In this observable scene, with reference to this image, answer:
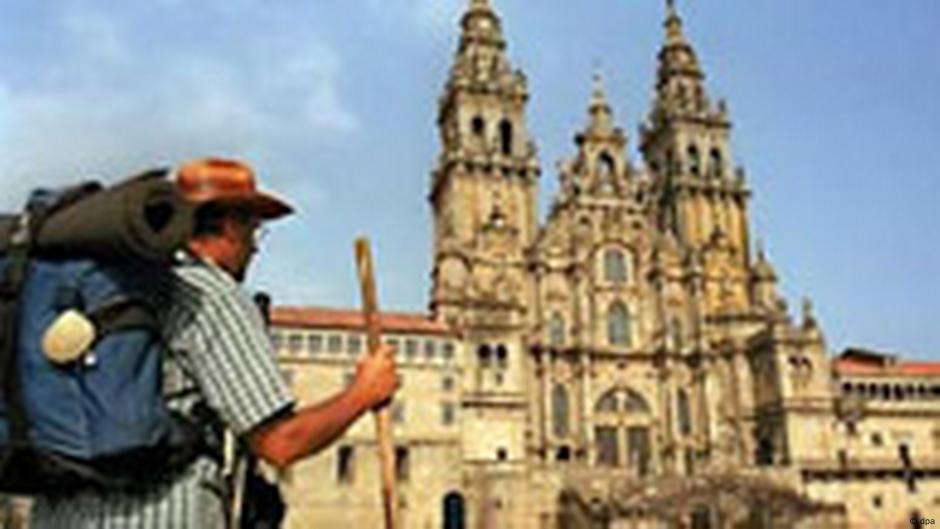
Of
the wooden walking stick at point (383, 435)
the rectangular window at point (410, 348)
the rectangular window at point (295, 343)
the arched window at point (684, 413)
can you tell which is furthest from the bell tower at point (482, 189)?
the wooden walking stick at point (383, 435)

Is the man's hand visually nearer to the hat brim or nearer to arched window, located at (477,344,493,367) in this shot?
the hat brim

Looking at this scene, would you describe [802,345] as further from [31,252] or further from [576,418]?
[31,252]

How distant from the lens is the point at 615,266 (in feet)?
190

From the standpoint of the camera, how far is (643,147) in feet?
222

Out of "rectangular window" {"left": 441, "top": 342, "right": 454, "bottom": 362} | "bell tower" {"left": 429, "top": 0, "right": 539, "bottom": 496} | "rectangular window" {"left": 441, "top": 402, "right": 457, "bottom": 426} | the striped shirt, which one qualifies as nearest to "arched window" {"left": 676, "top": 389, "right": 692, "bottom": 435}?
"bell tower" {"left": 429, "top": 0, "right": 539, "bottom": 496}

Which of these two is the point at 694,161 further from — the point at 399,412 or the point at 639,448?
the point at 399,412

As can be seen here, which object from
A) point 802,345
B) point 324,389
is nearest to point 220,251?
point 324,389

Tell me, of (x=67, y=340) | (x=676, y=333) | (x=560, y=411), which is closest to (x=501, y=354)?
(x=560, y=411)

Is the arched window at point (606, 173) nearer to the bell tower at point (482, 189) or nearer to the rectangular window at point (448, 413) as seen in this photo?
the bell tower at point (482, 189)

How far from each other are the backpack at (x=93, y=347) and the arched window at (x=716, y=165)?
202 feet

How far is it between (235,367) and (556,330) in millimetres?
51998

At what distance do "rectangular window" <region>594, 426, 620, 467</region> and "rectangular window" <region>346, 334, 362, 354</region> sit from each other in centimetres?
1451

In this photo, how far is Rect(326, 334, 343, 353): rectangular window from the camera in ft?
147

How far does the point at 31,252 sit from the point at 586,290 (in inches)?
2096
